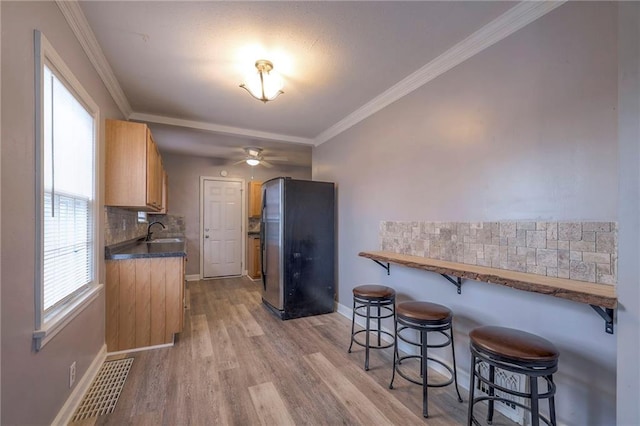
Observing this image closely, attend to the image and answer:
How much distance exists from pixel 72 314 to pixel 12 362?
608mm

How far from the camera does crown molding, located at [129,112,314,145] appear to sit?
10.8 ft

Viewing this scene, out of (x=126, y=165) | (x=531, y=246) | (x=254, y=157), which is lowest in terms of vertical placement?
(x=531, y=246)

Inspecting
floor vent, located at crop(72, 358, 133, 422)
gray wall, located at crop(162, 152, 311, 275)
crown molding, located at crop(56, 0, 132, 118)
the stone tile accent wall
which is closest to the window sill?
floor vent, located at crop(72, 358, 133, 422)

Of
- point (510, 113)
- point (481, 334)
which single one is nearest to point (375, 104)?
point (510, 113)

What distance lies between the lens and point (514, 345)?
1.36 m

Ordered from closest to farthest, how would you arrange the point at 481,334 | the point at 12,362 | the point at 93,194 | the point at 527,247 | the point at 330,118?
the point at 12,362 → the point at 481,334 → the point at 527,247 → the point at 93,194 → the point at 330,118

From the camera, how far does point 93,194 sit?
85.2 inches

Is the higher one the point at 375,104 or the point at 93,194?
the point at 375,104

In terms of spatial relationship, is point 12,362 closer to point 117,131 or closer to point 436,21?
point 117,131

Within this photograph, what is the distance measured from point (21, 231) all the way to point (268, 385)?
1.77 m

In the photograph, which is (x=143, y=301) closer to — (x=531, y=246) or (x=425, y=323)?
(x=425, y=323)

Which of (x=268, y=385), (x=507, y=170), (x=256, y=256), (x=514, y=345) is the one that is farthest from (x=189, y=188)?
(x=514, y=345)

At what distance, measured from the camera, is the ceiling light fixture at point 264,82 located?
7.22 ft

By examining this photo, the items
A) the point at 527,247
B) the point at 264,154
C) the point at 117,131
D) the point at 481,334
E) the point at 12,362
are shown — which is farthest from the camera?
the point at 264,154
